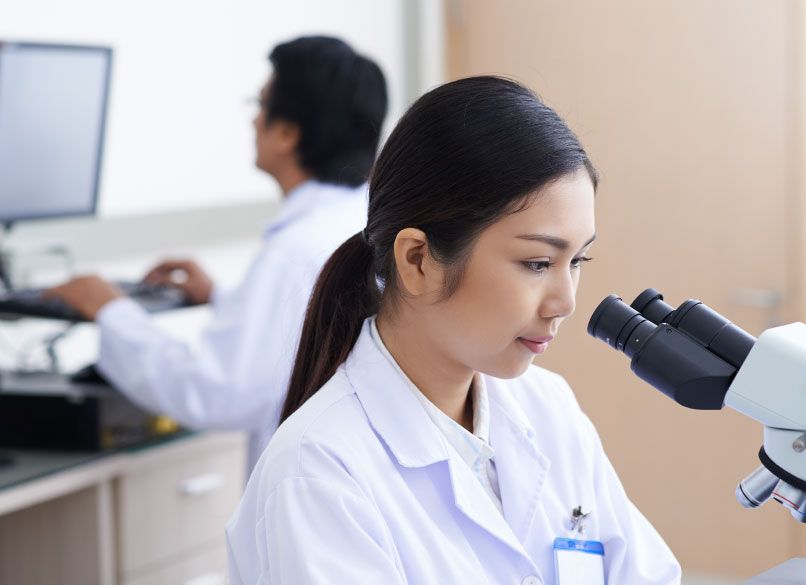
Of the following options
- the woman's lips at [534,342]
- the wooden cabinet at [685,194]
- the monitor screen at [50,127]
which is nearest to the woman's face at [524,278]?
the woman's lips at [534,342]

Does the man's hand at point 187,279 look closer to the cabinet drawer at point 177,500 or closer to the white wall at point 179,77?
the cabinet drawer at point 177,500

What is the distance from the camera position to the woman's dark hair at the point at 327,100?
2.00 meters

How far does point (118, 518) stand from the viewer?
209cm

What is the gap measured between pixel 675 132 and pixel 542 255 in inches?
79.8

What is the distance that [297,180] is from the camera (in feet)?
6.80

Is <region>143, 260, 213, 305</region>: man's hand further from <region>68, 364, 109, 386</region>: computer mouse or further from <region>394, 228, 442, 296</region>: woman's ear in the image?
<region>394, 228, 442, 296</region>: woman's ear

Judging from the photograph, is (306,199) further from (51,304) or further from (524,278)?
(524,278)

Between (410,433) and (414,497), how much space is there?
70 mm

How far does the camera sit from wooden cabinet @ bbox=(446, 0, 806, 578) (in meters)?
2.87

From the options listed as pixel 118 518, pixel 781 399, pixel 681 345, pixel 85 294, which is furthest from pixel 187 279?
pixel 781 399

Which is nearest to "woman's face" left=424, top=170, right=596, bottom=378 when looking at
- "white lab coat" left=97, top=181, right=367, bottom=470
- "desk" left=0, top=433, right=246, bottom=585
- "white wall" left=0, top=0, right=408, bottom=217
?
"white lab coat" left=97, top=181, right=367, bottom=470

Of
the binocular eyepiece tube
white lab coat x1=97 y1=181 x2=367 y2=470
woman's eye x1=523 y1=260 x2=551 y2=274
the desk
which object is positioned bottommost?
the desk

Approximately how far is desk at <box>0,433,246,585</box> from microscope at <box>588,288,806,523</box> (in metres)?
1.25

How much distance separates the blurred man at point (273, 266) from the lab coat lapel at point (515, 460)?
2.33 ft
